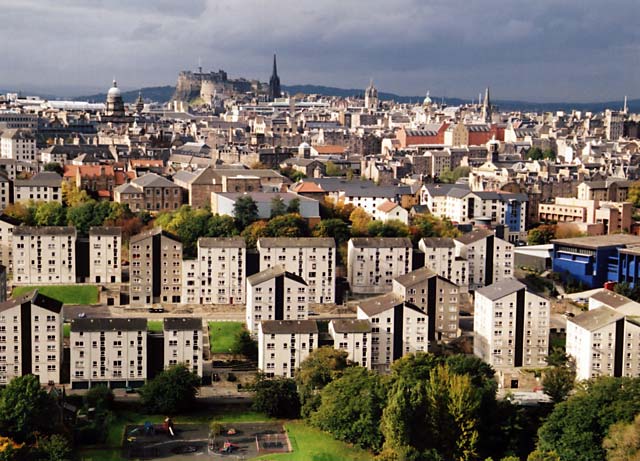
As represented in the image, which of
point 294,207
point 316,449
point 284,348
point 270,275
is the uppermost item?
point 294,207

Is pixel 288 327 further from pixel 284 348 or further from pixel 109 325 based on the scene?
pixel 109 325

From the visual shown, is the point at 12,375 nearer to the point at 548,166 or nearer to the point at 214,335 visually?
the point at 214,335

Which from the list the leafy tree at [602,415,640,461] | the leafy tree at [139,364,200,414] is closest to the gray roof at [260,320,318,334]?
the leafy tree at [139,364,200,414]

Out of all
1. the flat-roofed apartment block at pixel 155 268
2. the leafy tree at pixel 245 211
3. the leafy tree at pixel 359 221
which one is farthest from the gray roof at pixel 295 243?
the leafy tree at pixel 359 221

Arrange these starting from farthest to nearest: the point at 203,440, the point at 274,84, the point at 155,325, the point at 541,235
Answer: the point at 274,84
the point at 541,235
the point at 155,325
the point at 203,440

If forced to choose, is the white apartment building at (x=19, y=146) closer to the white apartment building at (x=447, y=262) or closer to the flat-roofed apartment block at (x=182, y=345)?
the white apartment building at (x=447, y=262)

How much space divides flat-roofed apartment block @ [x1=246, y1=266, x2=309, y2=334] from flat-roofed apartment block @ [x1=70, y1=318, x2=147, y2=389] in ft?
14.5

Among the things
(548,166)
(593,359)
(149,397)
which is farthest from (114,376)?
(548,166)

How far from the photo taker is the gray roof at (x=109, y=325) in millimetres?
23094

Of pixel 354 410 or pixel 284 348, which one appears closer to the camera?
pixel 354 410

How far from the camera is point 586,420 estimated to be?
19500 mm

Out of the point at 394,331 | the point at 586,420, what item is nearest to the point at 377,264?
the point at 394,331

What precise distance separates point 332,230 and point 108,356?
12.4 metres

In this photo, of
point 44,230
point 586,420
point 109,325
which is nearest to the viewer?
point 586,420
